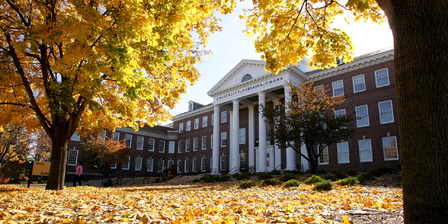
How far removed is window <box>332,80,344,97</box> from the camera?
1080 inches

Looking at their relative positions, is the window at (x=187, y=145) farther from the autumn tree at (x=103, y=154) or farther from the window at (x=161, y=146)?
the autumn tree at (x=103, y=154)

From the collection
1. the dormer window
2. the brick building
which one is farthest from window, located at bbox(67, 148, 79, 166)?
the dormer window

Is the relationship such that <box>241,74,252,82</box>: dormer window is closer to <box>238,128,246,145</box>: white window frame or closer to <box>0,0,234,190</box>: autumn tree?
<box>238,128,246,145</box>: white window frame

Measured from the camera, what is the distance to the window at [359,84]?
26.0 metres

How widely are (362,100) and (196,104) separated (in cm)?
3030

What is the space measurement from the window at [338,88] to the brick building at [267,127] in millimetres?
93

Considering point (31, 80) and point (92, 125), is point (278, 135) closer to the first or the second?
point (92, 125)

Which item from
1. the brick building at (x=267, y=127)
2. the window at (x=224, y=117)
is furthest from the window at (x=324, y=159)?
the window at (x=224, y=117)

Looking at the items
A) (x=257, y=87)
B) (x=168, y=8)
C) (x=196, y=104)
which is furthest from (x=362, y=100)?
(x=196, y=104)

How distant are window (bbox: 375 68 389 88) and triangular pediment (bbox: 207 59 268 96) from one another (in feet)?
35.3

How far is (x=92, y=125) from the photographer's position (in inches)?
520

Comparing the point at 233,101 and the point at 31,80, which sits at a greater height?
the point at 233,101

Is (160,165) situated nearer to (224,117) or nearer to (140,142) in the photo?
(140,142)

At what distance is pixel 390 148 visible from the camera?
23797mm
